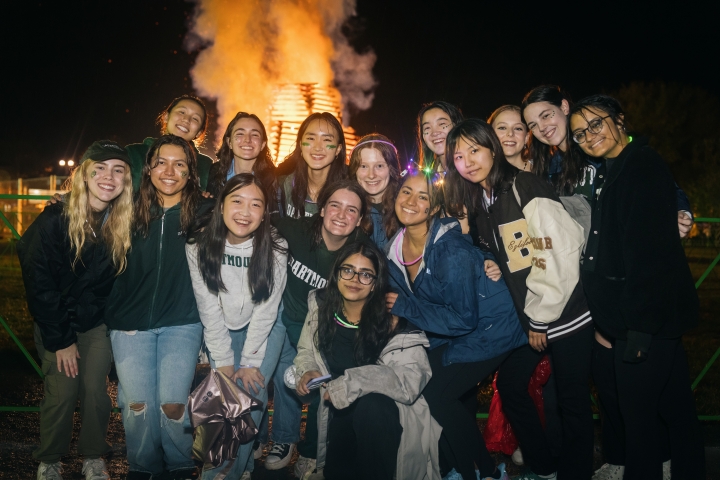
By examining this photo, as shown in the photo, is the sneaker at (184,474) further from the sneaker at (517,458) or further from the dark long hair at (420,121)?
the dark long hair at (420,121)

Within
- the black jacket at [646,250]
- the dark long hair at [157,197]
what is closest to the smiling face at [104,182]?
the dark long hair at [157,197]

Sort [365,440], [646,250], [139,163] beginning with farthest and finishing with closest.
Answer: [139,163] → [365,440] → [646,250]

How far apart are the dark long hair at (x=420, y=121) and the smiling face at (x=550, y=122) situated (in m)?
0.76

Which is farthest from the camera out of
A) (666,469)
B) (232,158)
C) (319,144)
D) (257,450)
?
(232,158)

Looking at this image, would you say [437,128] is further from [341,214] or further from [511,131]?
[341,214]

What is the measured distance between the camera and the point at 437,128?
483cm

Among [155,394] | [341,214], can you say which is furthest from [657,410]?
[155,394]

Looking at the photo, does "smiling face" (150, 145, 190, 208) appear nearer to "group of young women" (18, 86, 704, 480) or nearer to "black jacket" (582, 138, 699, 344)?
"group of young women" (18, 86, 704, 480)

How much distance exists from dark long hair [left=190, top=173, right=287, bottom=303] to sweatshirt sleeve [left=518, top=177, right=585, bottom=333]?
1958 mm

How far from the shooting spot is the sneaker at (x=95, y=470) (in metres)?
3.78

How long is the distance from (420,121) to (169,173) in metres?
2.41

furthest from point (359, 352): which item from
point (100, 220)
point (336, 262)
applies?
point (100, 220)

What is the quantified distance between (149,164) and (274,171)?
4.70 feet

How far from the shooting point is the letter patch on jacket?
3.52 metres
